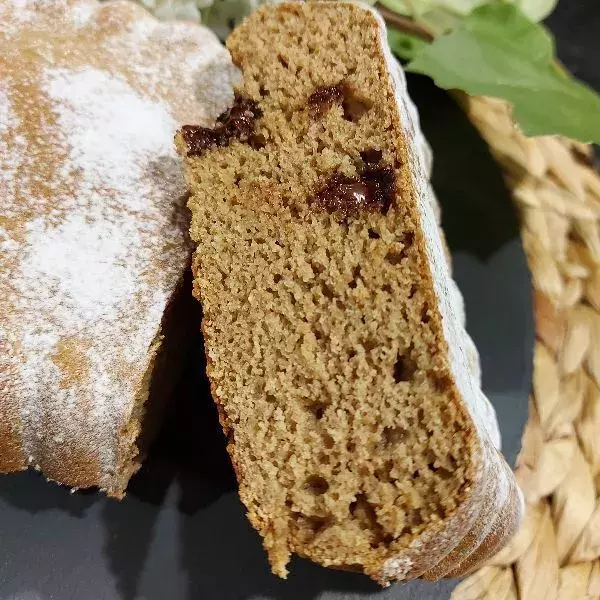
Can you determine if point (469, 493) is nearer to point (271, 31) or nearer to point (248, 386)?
point (248, 386)

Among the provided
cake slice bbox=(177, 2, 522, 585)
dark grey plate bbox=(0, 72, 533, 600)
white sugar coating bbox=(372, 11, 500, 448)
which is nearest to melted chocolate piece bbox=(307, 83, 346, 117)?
cake slice bbox=(177, 2, 522, 585)

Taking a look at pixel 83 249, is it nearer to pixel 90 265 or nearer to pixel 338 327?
pixel 90 265

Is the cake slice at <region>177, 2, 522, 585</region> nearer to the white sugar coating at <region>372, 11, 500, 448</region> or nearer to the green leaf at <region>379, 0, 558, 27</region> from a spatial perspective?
the white sugar coating at <region>372, 11, 500, 448</region>

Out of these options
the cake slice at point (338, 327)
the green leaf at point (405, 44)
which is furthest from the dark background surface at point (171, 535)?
the green leaf at point (405, 44)

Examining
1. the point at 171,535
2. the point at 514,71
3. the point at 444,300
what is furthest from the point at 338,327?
the point at 514,71

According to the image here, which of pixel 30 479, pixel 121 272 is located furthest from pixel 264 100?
pixel 30 479
